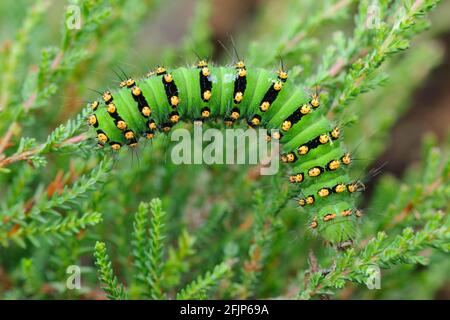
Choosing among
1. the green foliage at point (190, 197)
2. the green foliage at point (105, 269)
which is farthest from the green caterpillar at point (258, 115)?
the green foliage at point (105, 269)

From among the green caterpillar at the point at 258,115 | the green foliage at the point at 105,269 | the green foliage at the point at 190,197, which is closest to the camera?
the green foliage at the point at 105,269

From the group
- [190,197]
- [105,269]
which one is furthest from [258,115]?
[190,197]

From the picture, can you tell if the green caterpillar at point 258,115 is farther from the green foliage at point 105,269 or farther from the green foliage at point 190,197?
the green foliage at point 105,269

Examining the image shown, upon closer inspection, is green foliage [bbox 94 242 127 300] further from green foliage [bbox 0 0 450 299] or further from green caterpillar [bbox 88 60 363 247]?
green caterpillar [bbox 88 60 363 247]

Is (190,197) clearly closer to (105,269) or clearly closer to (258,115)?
(258,115)
